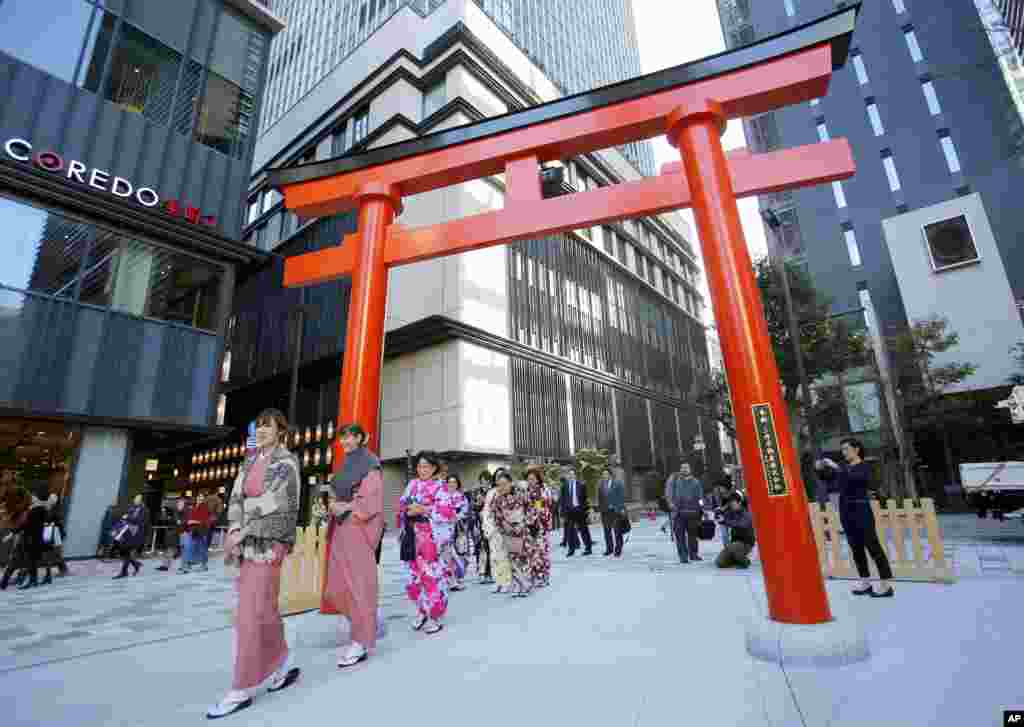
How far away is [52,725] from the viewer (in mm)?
2975

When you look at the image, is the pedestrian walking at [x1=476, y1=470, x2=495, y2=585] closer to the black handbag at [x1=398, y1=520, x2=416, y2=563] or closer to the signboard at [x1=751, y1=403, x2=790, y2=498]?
the black handbag at [x1=398, y1=520, x2=416, y2=563]

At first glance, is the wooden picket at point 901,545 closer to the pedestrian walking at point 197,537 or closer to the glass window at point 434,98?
the pedestrian walking at point 197,537

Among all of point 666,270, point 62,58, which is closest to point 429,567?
point 62,58

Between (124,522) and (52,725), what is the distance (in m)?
10.6

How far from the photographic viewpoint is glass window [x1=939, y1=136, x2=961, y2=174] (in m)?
25.2

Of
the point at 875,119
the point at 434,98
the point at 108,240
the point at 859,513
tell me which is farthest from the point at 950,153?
the point at 108,240

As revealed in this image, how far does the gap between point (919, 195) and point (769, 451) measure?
100ft

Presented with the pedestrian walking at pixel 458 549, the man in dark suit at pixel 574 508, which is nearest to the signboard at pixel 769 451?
the pedestrian walking at pixel 458 549

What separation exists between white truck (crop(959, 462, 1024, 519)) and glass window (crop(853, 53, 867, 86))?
2725 centimetres

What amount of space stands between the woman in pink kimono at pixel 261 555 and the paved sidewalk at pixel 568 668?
181mm

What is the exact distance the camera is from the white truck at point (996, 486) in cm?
1016

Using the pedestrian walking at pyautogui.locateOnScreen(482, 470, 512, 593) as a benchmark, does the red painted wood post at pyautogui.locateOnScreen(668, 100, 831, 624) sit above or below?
above

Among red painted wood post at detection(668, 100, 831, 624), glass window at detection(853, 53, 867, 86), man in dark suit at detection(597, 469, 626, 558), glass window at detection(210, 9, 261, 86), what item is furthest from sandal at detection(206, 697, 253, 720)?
glass window at detection(853, 53, 867, 86)

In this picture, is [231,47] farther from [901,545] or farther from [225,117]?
[901,545]
